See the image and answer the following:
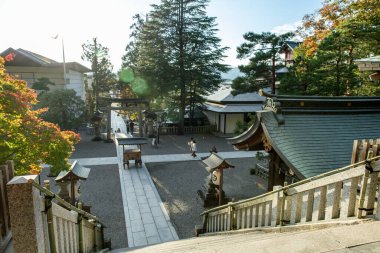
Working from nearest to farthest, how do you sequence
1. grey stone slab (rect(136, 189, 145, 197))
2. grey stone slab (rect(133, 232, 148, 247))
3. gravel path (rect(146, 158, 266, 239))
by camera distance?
grey stone slab (rect(133, 232, 148, 247)) → gravel path (rect(146, 158, 266, 239)) → grey stone slab (rect(136, 189, 145, 197))

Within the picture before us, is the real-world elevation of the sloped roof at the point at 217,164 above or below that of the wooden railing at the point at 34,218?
below

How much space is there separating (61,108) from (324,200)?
2402cm

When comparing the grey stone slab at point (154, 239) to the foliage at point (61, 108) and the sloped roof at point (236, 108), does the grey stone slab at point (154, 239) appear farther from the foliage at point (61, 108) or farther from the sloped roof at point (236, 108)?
the sloped roof at point (236, 108)

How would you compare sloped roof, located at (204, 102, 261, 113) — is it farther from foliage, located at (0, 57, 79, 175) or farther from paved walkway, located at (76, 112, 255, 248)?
foliage, located at (0, 57, 79, 175)

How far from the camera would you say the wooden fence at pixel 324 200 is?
10.5 ft

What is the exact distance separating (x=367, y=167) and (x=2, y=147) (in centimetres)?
759

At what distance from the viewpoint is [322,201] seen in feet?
11.7

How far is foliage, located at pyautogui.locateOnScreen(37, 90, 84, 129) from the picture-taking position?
22406 millimetres

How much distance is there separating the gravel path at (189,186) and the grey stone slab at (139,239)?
1265 mm

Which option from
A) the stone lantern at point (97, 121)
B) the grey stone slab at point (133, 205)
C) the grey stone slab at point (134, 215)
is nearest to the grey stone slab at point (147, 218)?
the grey stone slab at point (134, 215)

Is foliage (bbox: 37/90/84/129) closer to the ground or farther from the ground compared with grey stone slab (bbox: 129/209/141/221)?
farther from the ground

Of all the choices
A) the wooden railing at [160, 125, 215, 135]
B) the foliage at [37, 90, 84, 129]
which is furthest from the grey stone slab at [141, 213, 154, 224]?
the wooden railing at [160, 125, 215, 135]

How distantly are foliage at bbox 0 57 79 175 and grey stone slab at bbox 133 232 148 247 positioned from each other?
11.5 feet

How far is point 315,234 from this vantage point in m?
3.15
